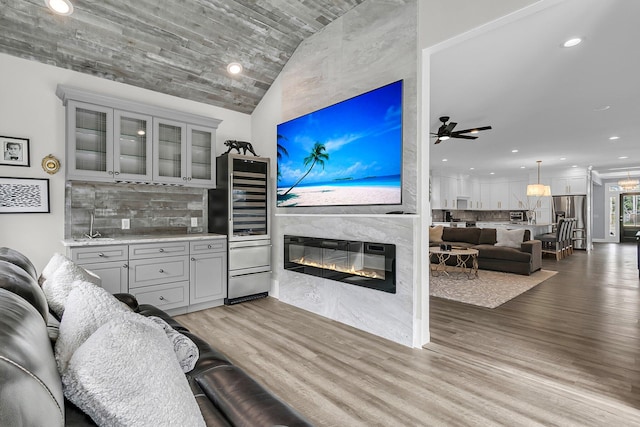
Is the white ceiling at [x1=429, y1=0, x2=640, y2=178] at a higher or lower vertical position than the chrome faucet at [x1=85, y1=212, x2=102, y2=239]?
higher

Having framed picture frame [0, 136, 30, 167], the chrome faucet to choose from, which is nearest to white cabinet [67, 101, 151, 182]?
framed picture frame [0, 136, 30, 167]

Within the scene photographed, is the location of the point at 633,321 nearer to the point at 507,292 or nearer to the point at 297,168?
the point at 507,292

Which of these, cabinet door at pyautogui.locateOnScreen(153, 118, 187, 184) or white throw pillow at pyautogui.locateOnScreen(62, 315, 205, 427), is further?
cabinet door at pyautogui.locateOnScreen(153, 118, 187, 184)

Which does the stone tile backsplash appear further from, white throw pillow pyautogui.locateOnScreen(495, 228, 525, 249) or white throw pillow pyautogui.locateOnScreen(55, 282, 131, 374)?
white throw pillow pyautogui.locateOnScreen(495, 228, 525, 249)

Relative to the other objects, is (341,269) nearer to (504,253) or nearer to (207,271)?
(207,271)

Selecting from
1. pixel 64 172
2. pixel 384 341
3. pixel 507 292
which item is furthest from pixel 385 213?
pixel 64 172

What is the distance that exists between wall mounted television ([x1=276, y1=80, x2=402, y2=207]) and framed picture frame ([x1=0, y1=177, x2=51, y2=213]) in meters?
2.49

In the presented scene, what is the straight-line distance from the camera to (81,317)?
101 centimetres

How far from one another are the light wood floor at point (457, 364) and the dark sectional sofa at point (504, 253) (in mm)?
1975

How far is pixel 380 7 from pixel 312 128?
4.49ft

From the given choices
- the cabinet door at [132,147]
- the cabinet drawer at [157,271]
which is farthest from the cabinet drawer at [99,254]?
the cabinet door at [132,147]

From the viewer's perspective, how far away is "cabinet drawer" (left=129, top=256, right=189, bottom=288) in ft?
11.1

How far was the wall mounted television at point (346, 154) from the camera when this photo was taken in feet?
9.66

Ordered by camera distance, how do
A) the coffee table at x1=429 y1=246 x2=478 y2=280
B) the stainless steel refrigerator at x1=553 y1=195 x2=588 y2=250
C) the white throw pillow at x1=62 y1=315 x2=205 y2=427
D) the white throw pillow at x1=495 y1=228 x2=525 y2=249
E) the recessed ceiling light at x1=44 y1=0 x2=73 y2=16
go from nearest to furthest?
the white throw pillow at x1=62 y1=315 x2=205 y2=427, the recessed ceiling light at x1=44 y1=0 x2=73 y2=16, the coffee table at x1=429 y1=246 x2=478 y2=280, the white throw pillow at x1=495 y1=228 x2=525 y2=249, the stainless steel refrigerator at x1=553 y1=195 x2=588 y2=250
